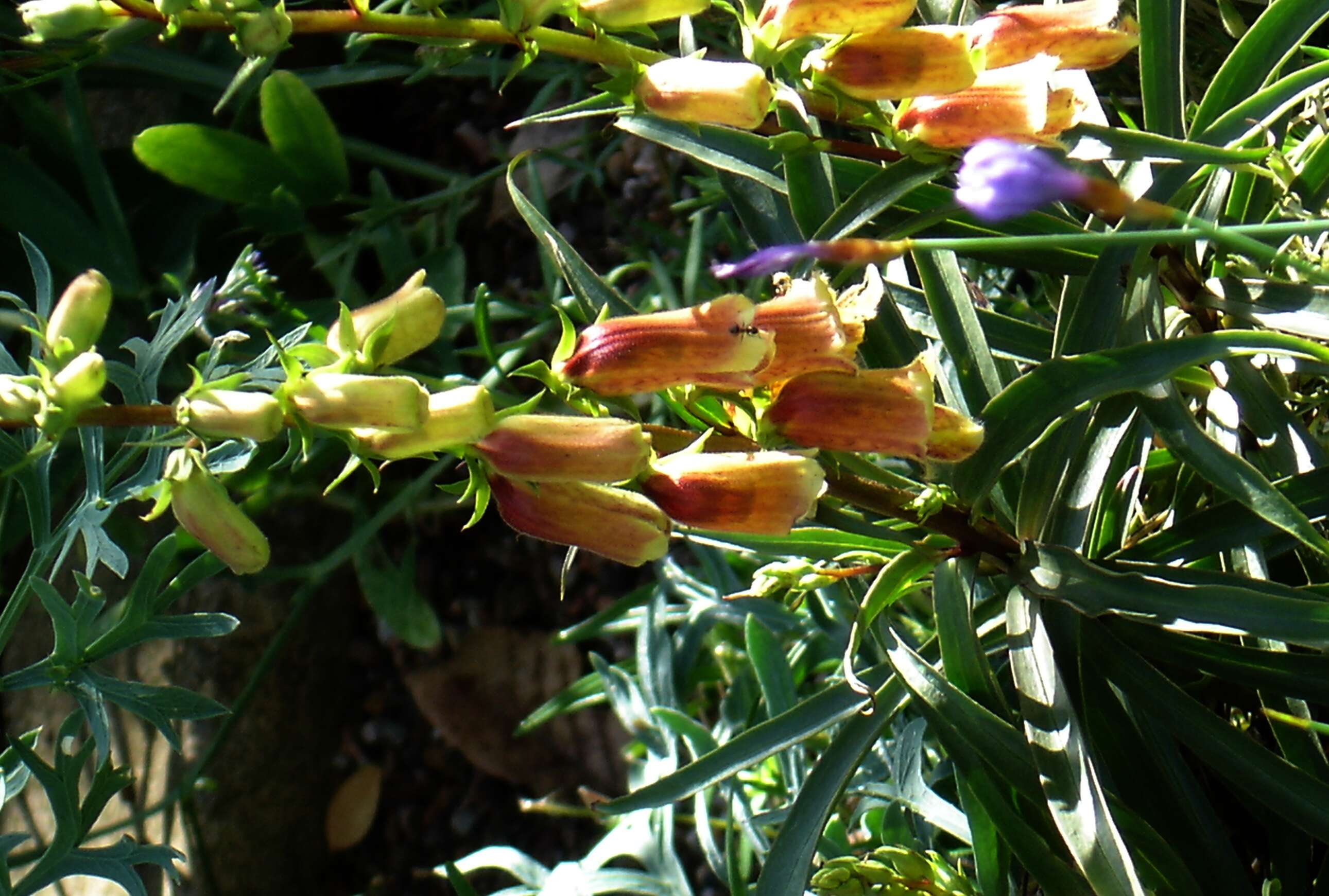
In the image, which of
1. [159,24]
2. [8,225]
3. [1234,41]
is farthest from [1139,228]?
[8,225]

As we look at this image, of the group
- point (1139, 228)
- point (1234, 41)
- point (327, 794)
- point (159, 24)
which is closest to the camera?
point (159, 24)

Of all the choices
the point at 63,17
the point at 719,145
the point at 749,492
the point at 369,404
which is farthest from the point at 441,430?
the point at 719,145

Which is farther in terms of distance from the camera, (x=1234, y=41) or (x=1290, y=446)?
(x=1234, y=41)

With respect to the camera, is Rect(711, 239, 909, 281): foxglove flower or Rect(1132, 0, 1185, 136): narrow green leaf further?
Rect(1132, 0, 1185, 136): narrow green leaf

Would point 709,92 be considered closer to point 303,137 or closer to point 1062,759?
point 1062,759

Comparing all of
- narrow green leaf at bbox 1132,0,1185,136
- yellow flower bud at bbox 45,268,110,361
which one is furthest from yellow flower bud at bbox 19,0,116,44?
narrow green leaf at bbox 1132,0,1185,136

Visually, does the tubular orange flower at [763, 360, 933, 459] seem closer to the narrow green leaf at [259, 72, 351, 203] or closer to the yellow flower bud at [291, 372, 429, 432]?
the yellow flower bud at [291, 372, 429, 432]

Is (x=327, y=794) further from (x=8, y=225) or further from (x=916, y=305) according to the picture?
(x=916, y=305)
